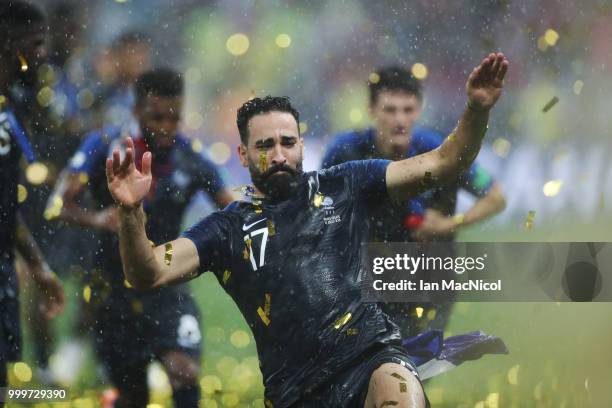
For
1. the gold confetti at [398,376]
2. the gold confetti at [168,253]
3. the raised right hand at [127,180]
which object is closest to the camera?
the raised right hand at [127,180]

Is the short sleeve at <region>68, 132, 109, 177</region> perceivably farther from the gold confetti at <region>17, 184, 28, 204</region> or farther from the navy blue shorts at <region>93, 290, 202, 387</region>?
the navy blue shorts at <region>93, 290, 202, 387</region>

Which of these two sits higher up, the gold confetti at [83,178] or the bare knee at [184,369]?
the gold confetti at [83,178]

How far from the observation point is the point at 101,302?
3.88 metres

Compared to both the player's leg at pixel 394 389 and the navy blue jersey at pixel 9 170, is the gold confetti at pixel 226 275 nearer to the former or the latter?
the player's leg at pixel 394 389

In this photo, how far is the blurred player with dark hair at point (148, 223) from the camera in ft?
12.7

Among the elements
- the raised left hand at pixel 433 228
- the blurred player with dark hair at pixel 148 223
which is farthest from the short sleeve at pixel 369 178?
the blurred player with dark hair at pixel 148 223

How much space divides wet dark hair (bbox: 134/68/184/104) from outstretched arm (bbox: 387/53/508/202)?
3.17ft

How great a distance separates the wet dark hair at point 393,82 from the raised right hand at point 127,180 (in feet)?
3.65

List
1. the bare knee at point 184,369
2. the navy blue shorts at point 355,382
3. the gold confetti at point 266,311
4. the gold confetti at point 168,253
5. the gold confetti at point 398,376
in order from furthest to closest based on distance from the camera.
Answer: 1. the bare knee at point 184,369
2. the gold confetti at point 266,311
3. the gold confetti at point 168,253
4. the navy blue shorts at point 355,382
5. the gold confetti at point 398,376

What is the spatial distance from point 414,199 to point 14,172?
1698 millimetres

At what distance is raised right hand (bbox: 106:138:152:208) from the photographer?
10.2ft

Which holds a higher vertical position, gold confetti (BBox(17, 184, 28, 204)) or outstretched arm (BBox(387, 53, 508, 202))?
outstretched arm (BBox(387, 53, 508, 202))

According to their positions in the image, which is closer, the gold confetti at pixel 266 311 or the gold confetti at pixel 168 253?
the gold confetti at pixel 168 253

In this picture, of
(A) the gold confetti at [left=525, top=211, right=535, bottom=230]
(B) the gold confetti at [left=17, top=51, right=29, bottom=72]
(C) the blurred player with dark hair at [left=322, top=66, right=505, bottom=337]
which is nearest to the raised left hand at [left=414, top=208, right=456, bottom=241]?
(C) the blurred player with dark hair at [left=322, top=66, right=505, bottom=337]
